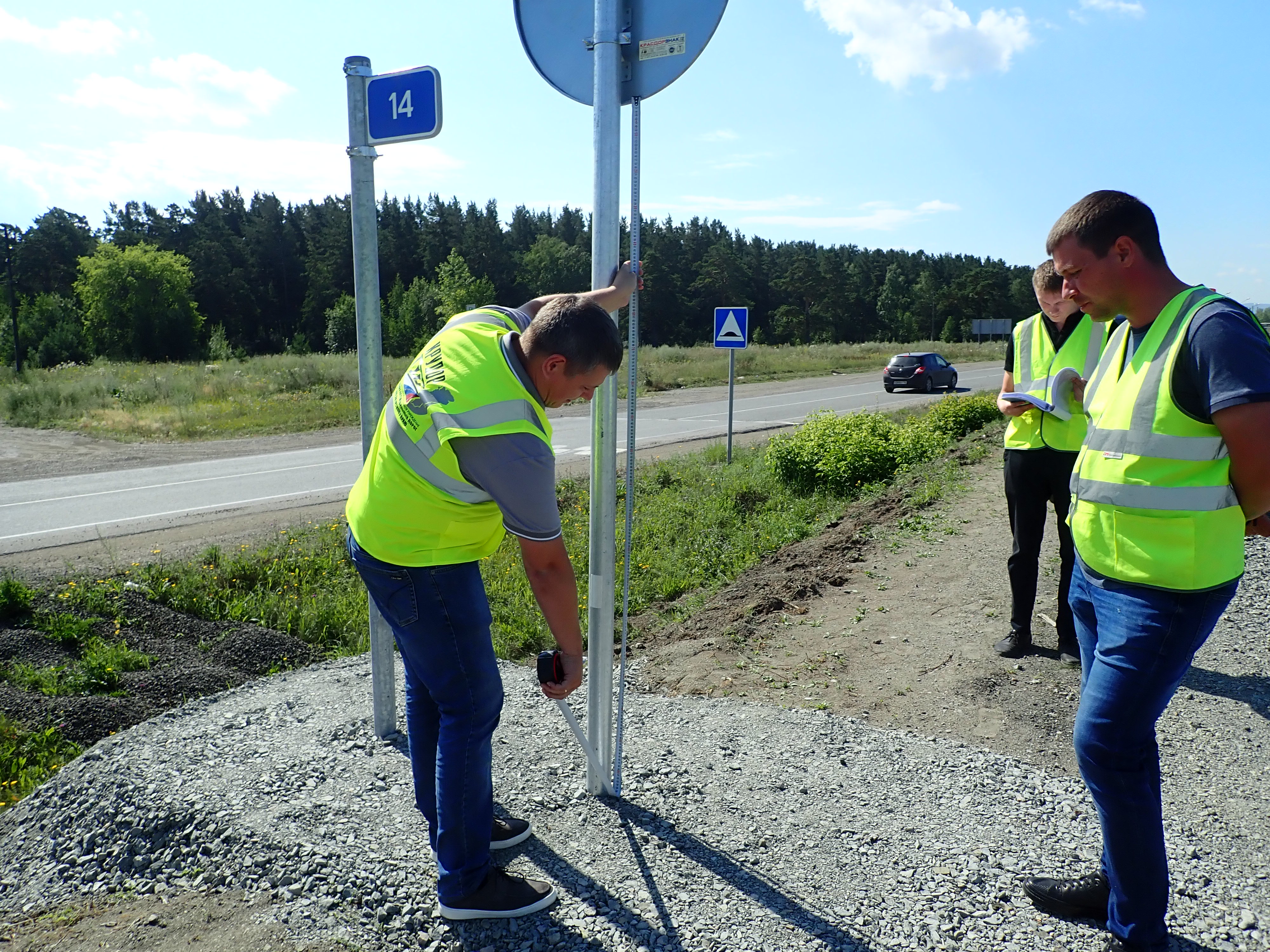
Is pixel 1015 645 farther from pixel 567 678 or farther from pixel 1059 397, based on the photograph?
pixel 567 678

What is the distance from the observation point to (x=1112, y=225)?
81.4 inches

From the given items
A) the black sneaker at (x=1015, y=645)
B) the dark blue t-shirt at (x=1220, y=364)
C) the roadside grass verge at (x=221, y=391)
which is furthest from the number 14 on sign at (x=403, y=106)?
the roadside grass verge at (x=221, y=391)

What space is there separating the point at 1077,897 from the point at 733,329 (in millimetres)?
10567

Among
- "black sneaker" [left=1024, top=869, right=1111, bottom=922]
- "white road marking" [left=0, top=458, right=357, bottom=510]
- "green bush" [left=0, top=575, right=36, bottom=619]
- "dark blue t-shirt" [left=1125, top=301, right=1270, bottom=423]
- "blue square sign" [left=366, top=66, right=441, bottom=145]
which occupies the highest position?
"blue square sign" [left=366, top=66, right=441, bottom=145]

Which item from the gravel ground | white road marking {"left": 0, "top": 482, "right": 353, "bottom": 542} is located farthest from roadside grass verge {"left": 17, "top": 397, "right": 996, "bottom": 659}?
white road marking {"left": 0, "top": 482, "right": 353, "bottom": 542}

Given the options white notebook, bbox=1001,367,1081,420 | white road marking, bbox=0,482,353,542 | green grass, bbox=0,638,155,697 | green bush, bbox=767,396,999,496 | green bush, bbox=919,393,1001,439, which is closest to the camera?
white notebook, bbox=1001,367,1081,420

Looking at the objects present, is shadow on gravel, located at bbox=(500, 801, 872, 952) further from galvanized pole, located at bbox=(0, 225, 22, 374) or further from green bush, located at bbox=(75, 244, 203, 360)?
green bush, located at bbox=(75, 244, 203, 360)

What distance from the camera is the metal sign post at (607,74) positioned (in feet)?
8.21

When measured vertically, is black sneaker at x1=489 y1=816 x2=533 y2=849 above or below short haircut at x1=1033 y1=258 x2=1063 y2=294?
below

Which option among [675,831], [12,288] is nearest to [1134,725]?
[675,831]

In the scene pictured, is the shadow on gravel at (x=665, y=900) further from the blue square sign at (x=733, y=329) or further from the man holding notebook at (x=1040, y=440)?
the blue square sign at (x=733, y=329)

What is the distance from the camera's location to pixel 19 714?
14.4 feet

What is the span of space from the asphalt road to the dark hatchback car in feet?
31.0

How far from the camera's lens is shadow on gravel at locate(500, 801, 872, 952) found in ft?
7.50
